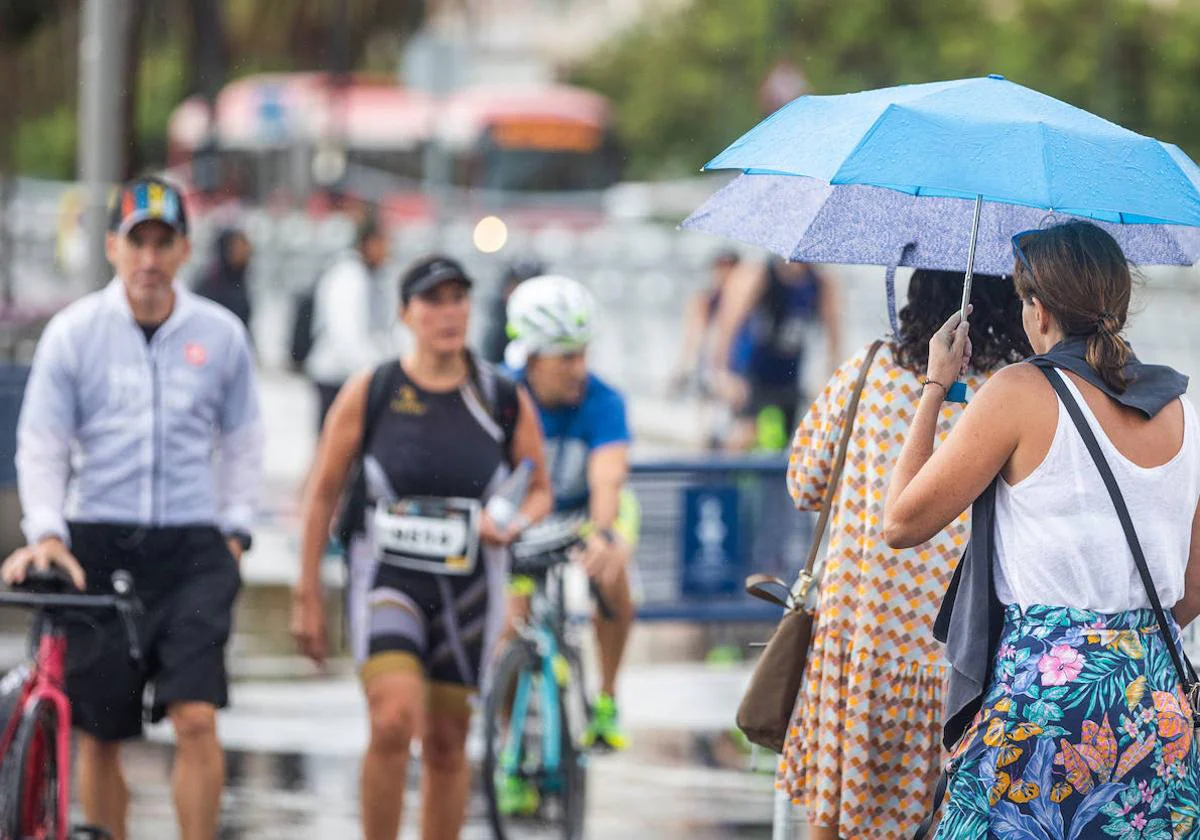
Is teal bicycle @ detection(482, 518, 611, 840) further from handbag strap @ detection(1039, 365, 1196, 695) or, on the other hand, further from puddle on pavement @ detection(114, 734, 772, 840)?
handbag strap @ detection(1039, 365, 1196, 695)

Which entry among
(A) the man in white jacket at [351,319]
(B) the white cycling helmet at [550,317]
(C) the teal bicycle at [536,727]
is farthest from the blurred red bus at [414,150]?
(C) the teal bicycle at [536,727]

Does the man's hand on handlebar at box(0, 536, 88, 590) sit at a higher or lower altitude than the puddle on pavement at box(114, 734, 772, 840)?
higher

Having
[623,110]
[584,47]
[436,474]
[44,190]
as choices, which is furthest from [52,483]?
[584,47]

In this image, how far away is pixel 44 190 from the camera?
233 ft

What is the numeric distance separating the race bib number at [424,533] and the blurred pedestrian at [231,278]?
9512 mm

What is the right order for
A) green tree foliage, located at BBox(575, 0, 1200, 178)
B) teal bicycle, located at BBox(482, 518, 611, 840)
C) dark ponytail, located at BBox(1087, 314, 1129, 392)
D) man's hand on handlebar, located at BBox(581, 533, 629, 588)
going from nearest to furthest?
dark ponytail, located at BBox(1087, 314, 1129, 392) → teal bicycle, located at BBox(482, 518, 611, 840) → man's hand on handlebar, located at BBox(581, 533, 629, 588) → green tree foliage, located at BBox(575, 0, 1200, 178)

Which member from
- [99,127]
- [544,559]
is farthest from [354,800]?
[99,127]

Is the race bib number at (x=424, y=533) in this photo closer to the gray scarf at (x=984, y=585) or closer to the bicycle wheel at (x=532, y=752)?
the bicycle wheel at (x=532, y=752)

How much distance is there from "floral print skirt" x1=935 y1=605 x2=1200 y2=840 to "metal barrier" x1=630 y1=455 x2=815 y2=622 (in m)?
6.35

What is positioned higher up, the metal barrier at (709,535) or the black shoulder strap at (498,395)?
the black shoulder strap at (498,395)

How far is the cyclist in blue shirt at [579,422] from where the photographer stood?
713cm

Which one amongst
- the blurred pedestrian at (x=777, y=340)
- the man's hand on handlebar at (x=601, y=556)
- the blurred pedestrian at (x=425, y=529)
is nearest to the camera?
the blurred pedestrian at (x=425, y=529)

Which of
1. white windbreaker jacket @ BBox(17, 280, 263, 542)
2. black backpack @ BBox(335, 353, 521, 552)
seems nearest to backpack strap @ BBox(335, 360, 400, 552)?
black backpack @ BBox(335, 353, 521, 552)

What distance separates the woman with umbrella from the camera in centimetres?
395
